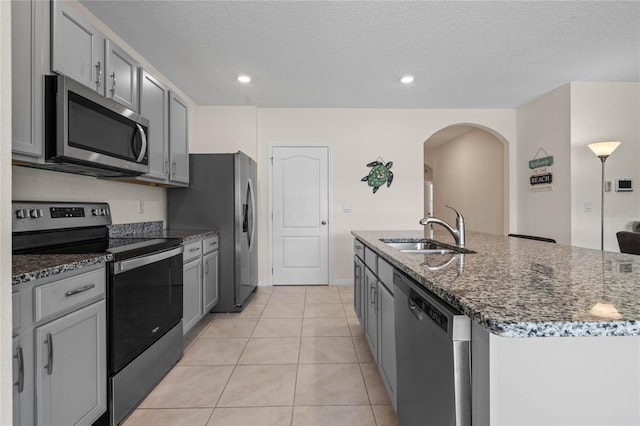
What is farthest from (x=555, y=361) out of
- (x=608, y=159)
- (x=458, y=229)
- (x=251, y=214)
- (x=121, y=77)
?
(x=608, y=159)

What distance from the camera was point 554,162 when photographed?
13.3 feet

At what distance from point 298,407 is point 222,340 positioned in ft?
3.77

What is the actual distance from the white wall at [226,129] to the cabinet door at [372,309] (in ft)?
9.24

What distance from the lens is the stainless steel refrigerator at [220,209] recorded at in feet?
11.2

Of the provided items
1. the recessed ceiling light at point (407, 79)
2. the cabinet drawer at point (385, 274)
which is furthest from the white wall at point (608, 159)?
the cabinet drawer at point (385, 274)

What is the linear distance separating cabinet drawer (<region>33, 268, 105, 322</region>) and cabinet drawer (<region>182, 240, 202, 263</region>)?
99 centimetres

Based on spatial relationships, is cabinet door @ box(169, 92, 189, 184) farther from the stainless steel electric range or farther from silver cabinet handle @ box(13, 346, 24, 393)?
silver cabinet handle @ box(13, 346, 24, 393)

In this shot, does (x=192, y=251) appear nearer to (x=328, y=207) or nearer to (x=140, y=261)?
(x=140, y=261)

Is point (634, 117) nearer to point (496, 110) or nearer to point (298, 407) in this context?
point (496, 110)

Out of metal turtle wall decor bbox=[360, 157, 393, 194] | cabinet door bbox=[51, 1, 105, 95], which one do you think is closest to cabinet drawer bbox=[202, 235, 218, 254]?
cabinet door bbox=[51, 1, 105, 95]

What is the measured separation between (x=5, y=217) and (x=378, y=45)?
9.40ft

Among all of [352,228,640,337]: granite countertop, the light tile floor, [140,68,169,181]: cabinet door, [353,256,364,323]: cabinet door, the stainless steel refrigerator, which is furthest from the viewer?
the stainless steel refrigerator

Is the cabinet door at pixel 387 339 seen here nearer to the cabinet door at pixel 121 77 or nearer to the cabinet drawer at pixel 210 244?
the cabinet drawer at pixel 210 244

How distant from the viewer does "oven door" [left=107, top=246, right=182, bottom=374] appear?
1613mm
